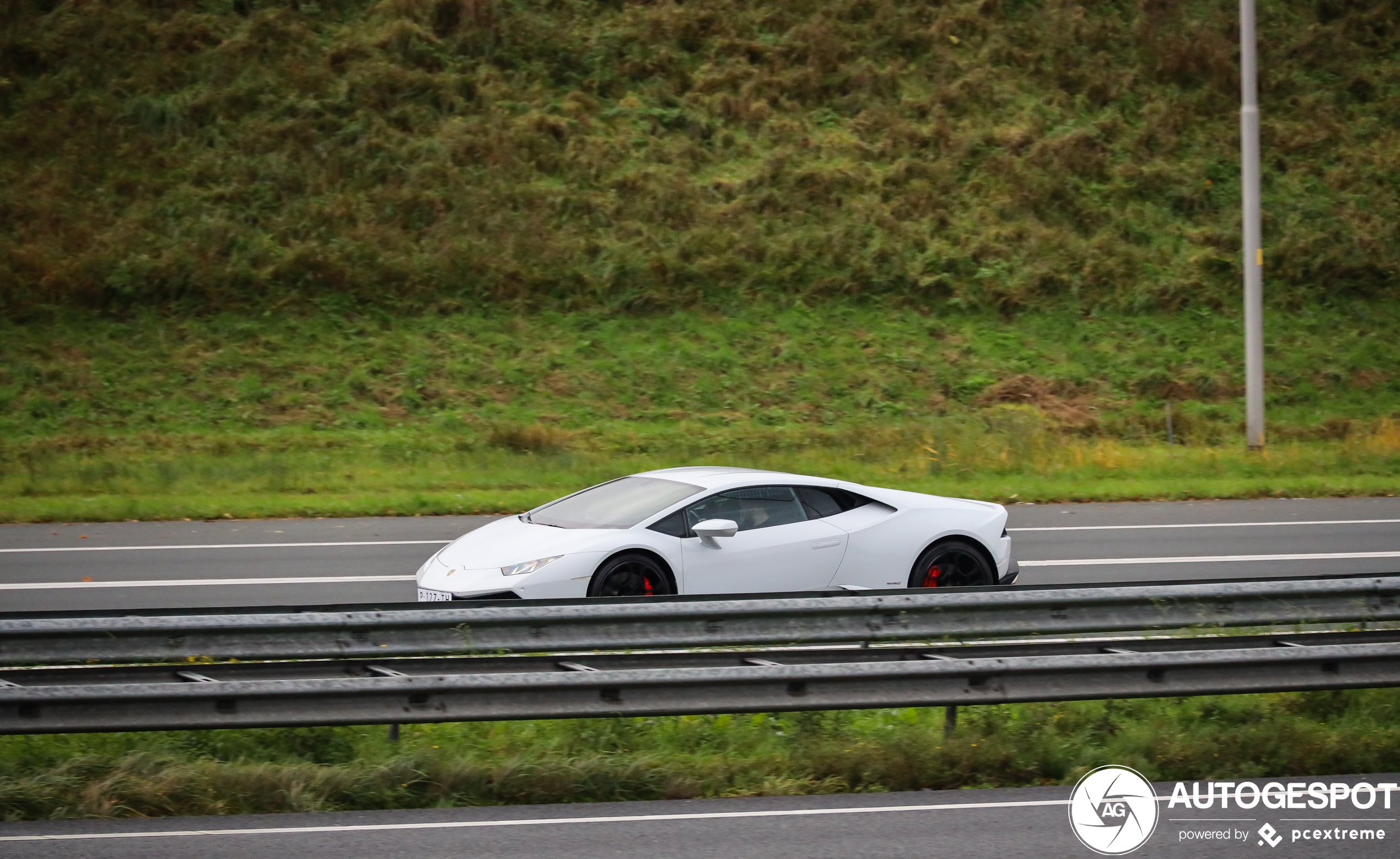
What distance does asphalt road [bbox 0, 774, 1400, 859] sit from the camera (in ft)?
18.9

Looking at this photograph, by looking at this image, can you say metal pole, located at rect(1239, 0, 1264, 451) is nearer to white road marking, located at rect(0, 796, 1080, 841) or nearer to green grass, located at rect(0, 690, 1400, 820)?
green grass, located at rect(0, 690, 1400, 820)

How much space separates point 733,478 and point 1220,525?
808cm

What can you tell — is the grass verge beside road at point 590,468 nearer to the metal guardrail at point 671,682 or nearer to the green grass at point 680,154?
the green grass at point 680,154

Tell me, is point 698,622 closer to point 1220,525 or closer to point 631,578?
point 631,578

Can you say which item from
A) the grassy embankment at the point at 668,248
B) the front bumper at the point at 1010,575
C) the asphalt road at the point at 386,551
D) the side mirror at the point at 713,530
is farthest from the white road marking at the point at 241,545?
the front bumper at the point at 1010,575

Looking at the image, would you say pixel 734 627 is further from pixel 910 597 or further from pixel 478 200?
pixel 478 200

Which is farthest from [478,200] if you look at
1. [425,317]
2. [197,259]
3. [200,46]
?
[200,46]

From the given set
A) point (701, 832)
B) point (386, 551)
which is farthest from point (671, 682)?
point (386, 551)

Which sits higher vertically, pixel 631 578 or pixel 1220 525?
pixel 631 578

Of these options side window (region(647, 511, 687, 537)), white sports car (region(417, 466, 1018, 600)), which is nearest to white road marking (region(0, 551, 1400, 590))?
white sports car (region(417, 466, 1018, 600))

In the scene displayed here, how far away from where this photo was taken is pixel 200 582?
496 inches

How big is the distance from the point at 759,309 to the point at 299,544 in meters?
15.7

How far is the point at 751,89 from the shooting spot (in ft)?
114

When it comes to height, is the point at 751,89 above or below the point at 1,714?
above
